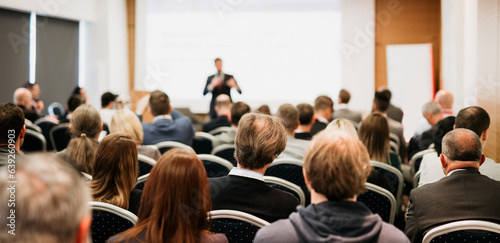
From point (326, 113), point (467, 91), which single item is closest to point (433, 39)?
point (467, 91)

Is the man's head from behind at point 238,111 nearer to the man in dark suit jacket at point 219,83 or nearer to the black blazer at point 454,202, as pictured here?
the black blazer at point 454,202

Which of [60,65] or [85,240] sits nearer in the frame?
[85,240]

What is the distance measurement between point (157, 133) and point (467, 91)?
11.4 feet

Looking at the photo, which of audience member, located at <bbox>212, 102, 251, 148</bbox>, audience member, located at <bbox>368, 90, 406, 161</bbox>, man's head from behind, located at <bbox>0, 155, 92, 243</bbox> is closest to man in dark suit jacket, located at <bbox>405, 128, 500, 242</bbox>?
man's head from behind, located at <bbox>0, 155, 92, 243</bbox>

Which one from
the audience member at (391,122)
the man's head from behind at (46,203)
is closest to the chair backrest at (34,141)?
the audience member at (391,122)

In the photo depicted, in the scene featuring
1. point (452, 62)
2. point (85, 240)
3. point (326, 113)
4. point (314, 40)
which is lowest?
point (85, 240)

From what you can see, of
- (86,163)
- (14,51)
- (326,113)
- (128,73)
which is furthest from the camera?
(128,73)

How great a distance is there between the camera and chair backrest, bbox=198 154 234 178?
3.26m

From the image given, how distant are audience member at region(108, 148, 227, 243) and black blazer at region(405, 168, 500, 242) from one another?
1.02 metres

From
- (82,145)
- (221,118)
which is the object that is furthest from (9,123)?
(221,118)

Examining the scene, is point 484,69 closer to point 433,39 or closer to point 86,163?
point 86,163

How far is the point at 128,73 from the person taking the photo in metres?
10.0

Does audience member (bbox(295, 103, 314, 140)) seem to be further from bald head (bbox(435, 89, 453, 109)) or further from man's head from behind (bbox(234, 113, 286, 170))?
bald head (bbox(435, 89, 453, 109))

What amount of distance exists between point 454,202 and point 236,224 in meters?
0.98
